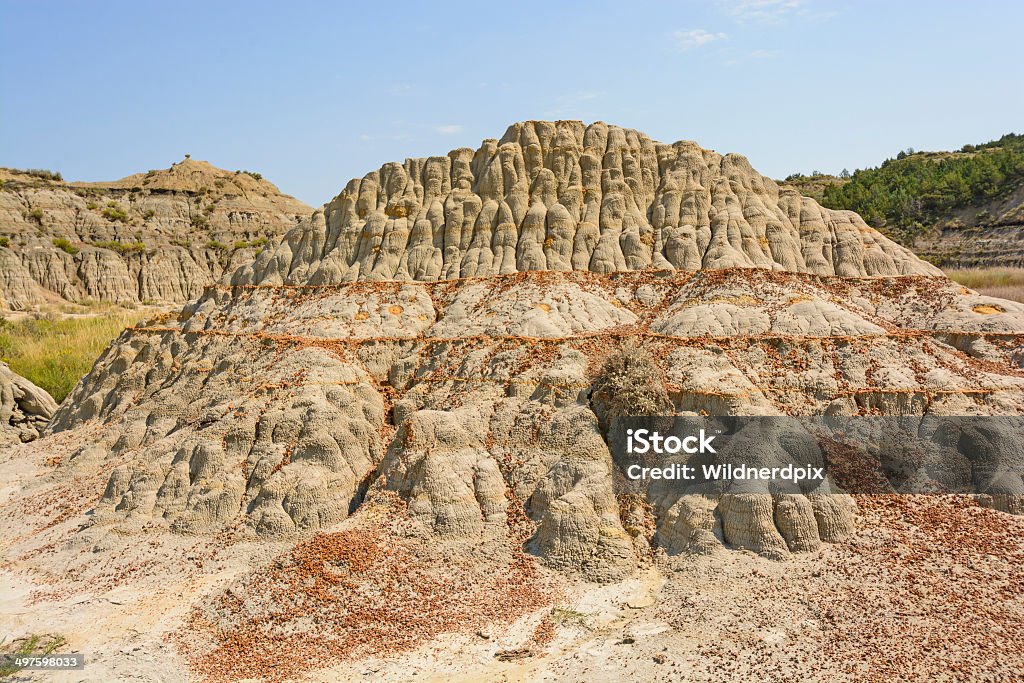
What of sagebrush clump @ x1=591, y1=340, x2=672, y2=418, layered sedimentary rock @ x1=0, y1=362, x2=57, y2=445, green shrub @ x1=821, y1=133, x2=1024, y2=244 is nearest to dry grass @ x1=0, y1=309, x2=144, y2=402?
layered sedimentary rock @ x1=0, y1=362, x2=57, y2=445

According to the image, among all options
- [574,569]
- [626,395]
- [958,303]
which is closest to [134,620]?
[574,569]

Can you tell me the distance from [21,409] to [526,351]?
105ft

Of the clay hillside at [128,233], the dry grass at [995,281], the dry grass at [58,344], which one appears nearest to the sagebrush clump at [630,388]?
the dry grass at [995,281]

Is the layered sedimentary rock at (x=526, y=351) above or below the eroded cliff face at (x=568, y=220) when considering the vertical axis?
below

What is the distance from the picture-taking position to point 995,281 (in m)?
50.8

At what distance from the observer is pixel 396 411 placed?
27.7 meters

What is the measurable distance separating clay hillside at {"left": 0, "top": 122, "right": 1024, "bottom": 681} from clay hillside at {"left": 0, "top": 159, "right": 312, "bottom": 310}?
4571 centimetres

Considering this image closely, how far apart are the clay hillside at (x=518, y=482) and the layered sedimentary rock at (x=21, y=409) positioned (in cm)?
325

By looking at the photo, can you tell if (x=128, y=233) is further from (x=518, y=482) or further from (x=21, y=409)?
(x=518, y=482)

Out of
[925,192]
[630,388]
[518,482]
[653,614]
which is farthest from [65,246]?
[925,192]

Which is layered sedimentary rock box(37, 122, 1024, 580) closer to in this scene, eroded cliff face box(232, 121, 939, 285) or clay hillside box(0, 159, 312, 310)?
eroded cliff face box(232, 121, 939, 285)

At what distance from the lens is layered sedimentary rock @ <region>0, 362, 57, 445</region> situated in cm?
3816

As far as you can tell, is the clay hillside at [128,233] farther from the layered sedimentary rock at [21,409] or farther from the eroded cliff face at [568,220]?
the eroded cliff face at [568,220]

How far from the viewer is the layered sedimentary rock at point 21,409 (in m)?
38.2
